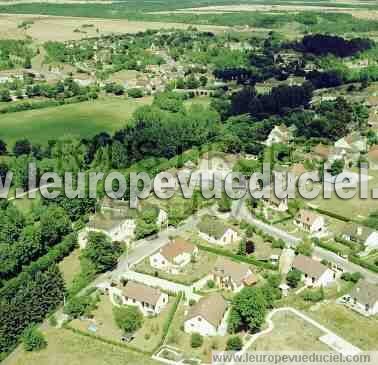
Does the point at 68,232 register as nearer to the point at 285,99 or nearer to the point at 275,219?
the point at 275,219

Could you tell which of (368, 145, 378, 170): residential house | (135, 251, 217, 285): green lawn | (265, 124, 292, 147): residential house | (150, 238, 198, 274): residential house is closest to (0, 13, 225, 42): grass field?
(265, 124, 292, 147): residential house

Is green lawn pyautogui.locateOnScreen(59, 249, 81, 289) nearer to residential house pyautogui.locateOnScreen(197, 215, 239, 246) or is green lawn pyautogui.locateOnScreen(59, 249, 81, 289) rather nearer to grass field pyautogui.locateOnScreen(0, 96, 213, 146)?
residential house pyautogui.locateOnScreen(197, 215, 239, 246)

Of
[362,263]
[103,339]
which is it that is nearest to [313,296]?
[362,263]

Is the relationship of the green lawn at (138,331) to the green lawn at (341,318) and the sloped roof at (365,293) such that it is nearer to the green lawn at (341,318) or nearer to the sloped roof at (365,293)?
the green lawn at (341,318)

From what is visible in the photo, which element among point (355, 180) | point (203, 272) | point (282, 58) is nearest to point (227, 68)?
point (282, 58)

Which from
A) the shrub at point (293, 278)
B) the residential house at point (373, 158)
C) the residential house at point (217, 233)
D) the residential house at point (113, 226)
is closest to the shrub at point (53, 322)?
the residential house at point (113, 226)

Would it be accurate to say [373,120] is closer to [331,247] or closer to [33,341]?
[331,247]
